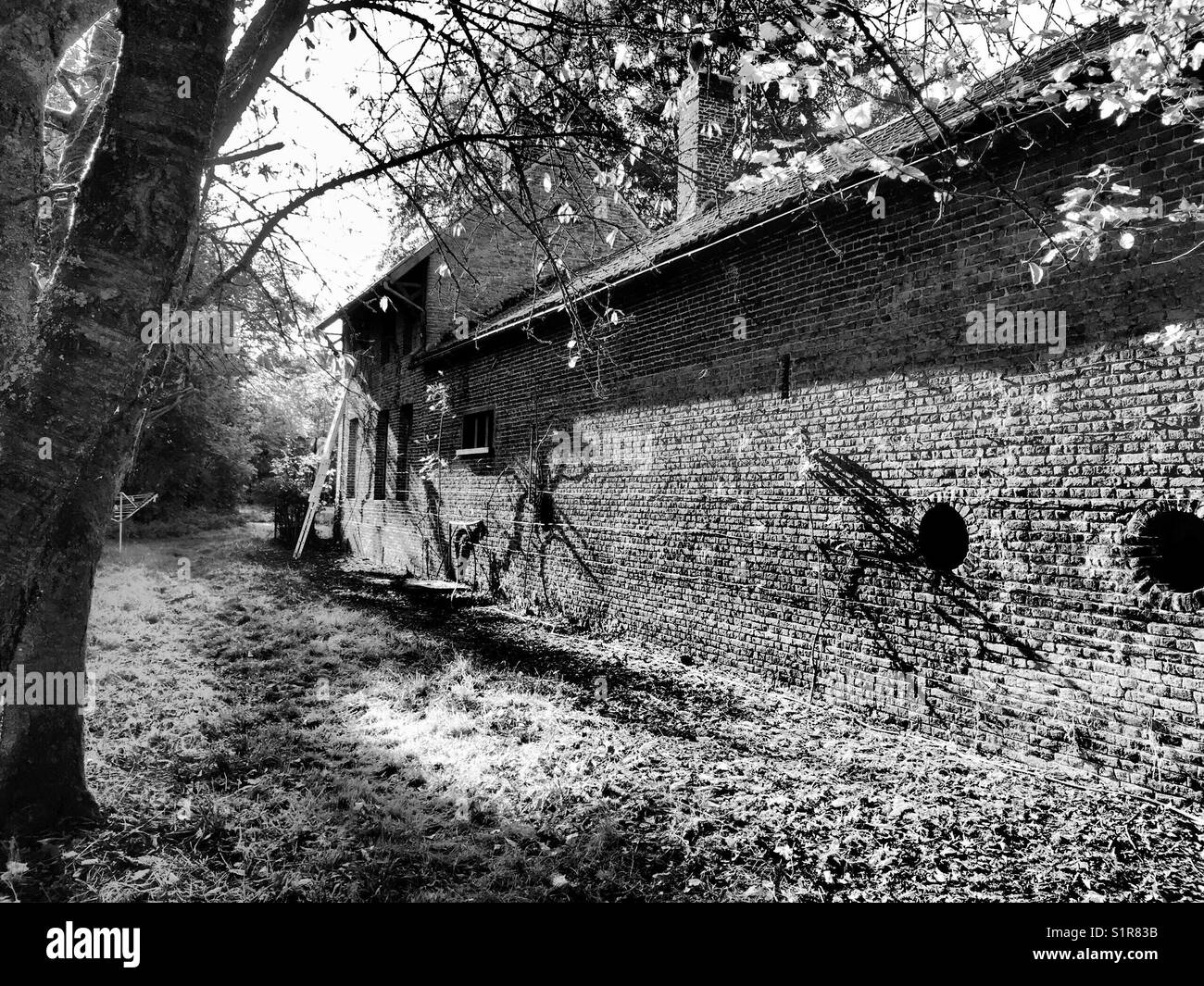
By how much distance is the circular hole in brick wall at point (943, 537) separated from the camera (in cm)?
534

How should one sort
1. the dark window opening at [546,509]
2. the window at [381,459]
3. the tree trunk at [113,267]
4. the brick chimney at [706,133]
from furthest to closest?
the window at [381,459] < the brick chimney at [706,133] < the dark window opening at [546,509] < the tree trunk at [113,267]

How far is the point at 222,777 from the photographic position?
418 centimetres

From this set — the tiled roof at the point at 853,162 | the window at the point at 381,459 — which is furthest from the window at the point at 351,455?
the tiled roof at the point at 853,162

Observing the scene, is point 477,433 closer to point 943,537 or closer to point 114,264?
point 943,537

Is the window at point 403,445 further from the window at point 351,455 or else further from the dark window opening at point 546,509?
the dark window opening at point 546,509

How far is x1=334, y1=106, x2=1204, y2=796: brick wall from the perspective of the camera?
4.22 metres

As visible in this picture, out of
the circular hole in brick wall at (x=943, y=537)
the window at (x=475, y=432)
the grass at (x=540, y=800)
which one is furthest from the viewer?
the window at (x=475, y=432)

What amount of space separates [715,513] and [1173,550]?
3826mm

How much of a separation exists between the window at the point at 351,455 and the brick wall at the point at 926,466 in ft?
43.2

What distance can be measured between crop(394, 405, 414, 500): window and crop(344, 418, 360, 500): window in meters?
3.95

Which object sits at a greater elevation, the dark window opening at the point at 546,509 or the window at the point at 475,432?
the window at the point at 475,432

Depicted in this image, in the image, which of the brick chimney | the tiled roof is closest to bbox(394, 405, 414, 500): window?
the tiled roof
